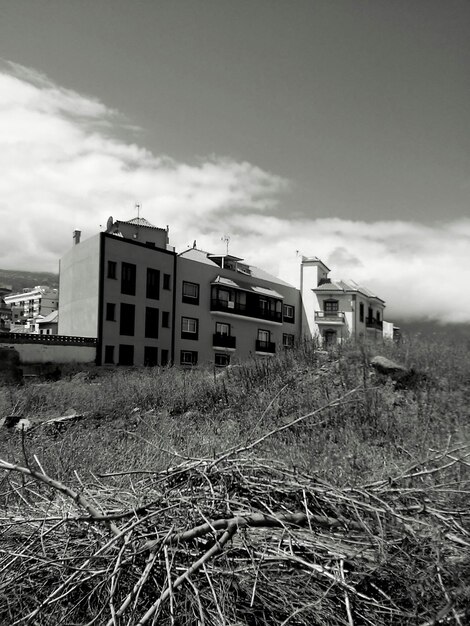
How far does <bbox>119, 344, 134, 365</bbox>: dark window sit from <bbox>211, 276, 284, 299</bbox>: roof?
991cm

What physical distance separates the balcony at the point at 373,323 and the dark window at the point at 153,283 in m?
26.6

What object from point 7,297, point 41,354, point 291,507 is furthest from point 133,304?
point 7,297

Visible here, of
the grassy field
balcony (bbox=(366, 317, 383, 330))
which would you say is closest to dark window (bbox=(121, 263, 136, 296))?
balcony (bbox=(366, 317, 383, 330))

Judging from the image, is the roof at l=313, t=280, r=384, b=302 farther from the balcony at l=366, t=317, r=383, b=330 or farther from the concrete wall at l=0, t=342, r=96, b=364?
the concrete wall at l=0, t=342, r=96, b=364

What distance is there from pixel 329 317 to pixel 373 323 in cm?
827

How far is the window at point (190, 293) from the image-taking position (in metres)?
36.4

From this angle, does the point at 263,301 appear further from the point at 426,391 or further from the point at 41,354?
the point at 426,391

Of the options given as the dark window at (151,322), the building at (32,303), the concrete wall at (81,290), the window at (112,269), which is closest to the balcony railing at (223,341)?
the dark window at (151,322)

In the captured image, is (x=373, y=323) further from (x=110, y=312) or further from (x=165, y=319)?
(x=110, y=312)

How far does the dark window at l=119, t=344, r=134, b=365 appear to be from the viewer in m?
30.7

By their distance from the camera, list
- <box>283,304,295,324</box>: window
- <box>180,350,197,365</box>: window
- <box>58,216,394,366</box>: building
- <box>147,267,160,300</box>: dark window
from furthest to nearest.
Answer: <box>283,304,295,324</box>: window, <box>180,350,197,365</box>: window, <box>147,267,160,300</box>: dark window, <box>58,216,394,366</box>: building

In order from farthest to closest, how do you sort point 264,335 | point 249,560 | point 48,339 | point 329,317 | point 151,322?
point 329,317 → point 264,335 → point 151,322 → point 48,339 → point 249,560

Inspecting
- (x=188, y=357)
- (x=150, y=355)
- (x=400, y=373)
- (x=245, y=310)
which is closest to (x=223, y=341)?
(x=245, y=310)

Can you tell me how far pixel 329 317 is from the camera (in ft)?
157
